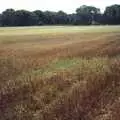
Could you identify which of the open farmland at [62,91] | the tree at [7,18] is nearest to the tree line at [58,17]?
the tree at [7,18]

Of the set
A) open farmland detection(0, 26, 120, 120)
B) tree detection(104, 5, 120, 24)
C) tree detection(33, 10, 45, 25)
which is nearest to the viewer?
open farmland detection(0, 26, 120, 120)

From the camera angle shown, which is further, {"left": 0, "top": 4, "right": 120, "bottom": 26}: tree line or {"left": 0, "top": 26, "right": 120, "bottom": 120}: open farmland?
{"left": 0, "top": 4, "right": 120, "bottom": 26}: tree line

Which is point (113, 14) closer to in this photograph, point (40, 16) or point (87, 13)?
point (87, 13)

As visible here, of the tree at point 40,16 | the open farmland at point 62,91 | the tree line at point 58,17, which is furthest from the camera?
the tree at point 40,16

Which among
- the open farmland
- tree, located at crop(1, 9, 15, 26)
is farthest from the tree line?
the open farmland

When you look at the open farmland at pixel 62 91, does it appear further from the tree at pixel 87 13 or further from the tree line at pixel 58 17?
the tree at pixel 87 13

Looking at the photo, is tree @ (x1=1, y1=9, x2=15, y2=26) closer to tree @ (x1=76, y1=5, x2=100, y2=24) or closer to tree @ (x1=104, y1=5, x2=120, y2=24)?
tree @ (x1=76, y1=5, x2=100, y2=24)

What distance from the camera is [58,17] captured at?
274ft

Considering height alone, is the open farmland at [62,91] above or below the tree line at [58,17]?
above

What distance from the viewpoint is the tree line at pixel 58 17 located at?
75.4 m

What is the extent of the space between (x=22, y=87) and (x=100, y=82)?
2.66 meters

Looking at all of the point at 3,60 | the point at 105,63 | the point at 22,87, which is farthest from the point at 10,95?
the point at 3,60

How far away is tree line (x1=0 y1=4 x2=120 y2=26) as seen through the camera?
2968 inches

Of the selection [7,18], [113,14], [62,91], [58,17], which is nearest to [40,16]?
[58,17]
